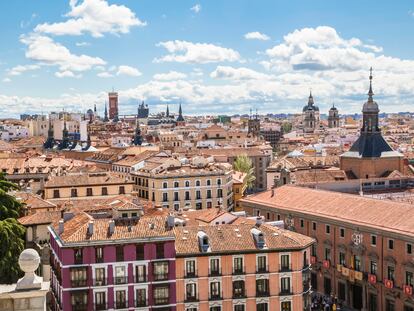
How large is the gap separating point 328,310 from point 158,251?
18.4 metres

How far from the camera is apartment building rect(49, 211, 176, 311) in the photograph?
1704 inches

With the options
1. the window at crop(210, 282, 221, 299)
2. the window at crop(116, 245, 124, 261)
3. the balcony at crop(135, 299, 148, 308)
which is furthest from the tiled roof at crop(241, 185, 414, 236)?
the window at crop(116, 245, 124, 261)

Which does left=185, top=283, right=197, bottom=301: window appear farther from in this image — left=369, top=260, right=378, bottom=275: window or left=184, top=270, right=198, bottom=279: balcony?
left=369, top=260, right=378, bottom=275: window

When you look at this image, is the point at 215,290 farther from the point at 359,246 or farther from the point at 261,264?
the point at 359,246

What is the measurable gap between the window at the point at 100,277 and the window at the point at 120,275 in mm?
839

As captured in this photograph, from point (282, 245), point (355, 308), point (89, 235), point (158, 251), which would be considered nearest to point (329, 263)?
point (355, 308)

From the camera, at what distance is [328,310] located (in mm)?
55656

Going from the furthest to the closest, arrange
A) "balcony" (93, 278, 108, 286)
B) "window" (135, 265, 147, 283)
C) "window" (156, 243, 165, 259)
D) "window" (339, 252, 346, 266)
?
1. "window" (339, 252, 346, 266)
2. "window" (156, 243, 165, 259)
3. "window" (135, 265, 147, 283)
4. "balcony" (93, 278, 108, 286)

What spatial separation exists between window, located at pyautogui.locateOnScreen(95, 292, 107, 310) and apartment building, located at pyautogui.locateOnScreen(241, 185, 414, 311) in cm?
2227

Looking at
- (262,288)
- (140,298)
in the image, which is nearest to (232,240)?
(262,288)

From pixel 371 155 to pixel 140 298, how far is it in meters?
53.1

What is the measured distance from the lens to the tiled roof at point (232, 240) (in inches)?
1829

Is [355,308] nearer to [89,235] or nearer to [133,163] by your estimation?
[89,235]

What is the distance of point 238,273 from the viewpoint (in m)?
46.4
